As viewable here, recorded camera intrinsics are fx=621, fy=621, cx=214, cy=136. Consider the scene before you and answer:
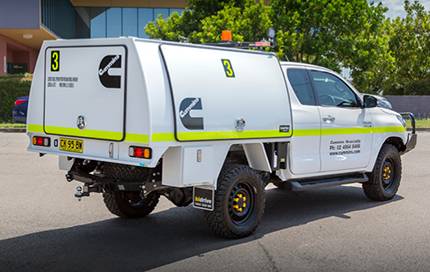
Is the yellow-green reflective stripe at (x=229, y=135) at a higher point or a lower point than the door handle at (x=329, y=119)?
lower

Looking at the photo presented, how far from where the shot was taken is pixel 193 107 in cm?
623

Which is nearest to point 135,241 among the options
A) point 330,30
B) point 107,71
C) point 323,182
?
point 107,71

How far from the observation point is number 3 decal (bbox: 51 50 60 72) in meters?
6.78

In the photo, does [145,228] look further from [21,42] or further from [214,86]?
[21,42]

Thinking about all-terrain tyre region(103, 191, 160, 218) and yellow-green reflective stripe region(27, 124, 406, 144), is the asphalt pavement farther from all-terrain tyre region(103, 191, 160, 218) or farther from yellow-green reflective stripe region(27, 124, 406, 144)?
yellow-green reflective stripe region(27, 124, 406, 144)

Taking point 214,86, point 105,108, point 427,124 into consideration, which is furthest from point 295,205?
point 427,124

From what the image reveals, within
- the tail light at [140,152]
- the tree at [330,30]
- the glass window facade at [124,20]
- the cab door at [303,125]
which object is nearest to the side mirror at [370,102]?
the cab door at [303,125]

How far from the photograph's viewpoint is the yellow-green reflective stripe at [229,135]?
6.14 m

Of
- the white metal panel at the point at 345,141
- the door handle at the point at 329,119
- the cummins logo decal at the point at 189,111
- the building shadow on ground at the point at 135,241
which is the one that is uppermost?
the cummins logo decal at the point at 189,111

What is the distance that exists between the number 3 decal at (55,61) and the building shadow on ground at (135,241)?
1.84 metres

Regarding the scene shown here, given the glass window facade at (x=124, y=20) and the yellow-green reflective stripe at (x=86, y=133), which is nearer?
the yellow-green reflective stripe at (x=86, y=133)

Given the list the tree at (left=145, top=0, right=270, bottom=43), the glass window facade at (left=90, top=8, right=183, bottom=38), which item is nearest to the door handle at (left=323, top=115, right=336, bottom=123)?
the tree at (left=145, top=0, right=270, bottom=43)

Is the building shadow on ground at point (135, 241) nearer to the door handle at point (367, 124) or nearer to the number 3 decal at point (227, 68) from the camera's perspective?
the door handle at point (367, 124)

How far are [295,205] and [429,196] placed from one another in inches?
88.6
